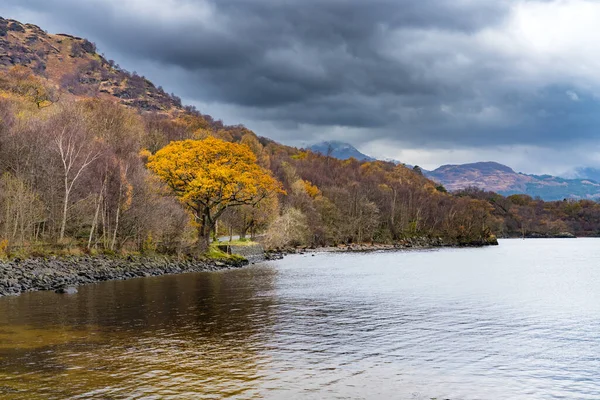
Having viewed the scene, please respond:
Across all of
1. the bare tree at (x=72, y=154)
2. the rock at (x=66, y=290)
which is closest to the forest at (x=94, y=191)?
the bare tree at (x=72, y=154)

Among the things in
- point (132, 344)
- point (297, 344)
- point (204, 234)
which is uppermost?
point (204, 234)

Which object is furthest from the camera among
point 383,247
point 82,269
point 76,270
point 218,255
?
point 383,247

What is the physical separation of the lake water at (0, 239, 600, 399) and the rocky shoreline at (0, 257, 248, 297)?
300 cm

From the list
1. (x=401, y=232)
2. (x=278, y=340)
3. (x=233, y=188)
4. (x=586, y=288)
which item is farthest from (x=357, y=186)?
(x=278, y=340)

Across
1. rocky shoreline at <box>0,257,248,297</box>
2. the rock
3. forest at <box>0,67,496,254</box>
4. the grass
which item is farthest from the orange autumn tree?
the rock

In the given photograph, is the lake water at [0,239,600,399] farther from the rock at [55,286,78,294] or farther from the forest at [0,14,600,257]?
the forest at [0,14,600,257]

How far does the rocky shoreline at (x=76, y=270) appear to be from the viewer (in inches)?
1671

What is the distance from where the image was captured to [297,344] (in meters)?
24.3

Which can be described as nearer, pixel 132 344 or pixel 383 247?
pixel 132 344

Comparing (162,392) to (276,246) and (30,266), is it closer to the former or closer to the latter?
(30,266)

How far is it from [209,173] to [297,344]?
166 ft

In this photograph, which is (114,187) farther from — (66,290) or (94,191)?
(66,290)

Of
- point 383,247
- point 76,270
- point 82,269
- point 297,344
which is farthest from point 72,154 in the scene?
point 383,247

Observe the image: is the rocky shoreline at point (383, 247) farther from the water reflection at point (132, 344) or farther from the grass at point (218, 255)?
the water reflection at point (132, 344)
